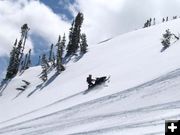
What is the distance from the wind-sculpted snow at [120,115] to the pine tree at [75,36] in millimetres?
A: 43217

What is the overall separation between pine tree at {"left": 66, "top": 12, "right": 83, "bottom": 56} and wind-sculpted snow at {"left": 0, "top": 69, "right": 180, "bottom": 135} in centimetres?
4322

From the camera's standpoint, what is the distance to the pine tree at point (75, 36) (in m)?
67.9

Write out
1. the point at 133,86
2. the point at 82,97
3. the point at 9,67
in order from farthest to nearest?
the point at 9,67
the point at 82,97
the point at 133,86

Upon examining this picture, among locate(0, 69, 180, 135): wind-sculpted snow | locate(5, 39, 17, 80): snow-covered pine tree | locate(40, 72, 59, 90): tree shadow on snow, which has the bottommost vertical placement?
locate(0, 69, 180, 135): wind-sculpted snow

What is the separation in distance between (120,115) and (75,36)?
5440cm

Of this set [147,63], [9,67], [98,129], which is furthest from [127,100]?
[9,67]

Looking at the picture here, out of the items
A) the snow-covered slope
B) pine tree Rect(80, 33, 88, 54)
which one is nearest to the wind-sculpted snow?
the snow-covered slope

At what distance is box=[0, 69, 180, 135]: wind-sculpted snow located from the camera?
14477mm

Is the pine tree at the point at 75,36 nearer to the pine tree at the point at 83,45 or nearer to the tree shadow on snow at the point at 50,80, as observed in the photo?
the pine tree at the point at 83,45

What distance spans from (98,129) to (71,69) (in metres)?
32.8

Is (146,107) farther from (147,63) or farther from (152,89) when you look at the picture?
(147,63)

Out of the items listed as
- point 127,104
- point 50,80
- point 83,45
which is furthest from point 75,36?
point 127,104

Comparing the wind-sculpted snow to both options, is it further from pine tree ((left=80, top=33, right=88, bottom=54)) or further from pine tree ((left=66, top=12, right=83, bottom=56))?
pine tree ((left=66, top=12, right=83, bottom=56))

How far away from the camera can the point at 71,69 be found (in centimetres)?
4866
